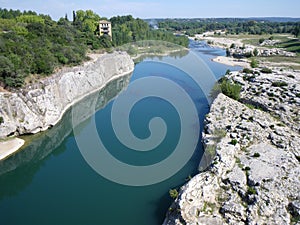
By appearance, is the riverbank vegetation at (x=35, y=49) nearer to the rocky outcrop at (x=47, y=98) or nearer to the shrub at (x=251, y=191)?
the rocky outcrop at (x=47, y=98)

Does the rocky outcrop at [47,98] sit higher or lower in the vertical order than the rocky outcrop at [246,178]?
higher

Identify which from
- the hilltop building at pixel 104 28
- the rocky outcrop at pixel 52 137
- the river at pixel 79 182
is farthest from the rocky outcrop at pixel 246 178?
the hilltop building at pixel 104 28

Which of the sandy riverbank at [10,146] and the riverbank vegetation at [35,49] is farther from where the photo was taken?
the riverbank vegetation at [35,49]

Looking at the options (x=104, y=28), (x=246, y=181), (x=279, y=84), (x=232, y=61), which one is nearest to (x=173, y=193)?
(x=246, y=181)

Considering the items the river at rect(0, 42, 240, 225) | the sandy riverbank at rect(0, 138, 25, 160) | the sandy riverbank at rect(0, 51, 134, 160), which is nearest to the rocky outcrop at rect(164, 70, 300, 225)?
the river at rect(0, 42, 240, 225)

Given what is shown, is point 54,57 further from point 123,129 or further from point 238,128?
point 238,128

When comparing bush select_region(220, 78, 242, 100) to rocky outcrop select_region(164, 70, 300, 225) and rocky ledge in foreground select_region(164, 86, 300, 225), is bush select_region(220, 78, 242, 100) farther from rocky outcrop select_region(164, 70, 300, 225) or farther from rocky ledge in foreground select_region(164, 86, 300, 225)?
rocky ledge in foreground select_region(164, 86, 300, 225)
